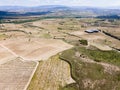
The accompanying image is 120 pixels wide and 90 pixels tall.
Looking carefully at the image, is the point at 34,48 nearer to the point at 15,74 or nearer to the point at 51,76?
the point at 15,74

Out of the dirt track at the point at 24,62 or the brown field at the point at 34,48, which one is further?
the brown field at the point at 34,48

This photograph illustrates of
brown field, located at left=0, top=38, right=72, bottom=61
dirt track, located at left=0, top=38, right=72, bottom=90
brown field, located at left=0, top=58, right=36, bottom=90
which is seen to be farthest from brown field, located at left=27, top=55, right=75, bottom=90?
brown field, located at left=0, top=38, right=72, bottom=61

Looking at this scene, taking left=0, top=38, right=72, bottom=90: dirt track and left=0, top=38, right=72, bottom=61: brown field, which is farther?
left=0, top=38, right=72, bottom=61: brown field

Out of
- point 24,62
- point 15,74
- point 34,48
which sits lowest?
point 34,48

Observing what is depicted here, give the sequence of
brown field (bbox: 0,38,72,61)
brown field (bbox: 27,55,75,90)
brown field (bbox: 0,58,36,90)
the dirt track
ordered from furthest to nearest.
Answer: brown field (bbox: 0,38,72,61) < the dirt track < brown field (bbox: 0,58,36,90) < brown field (bbox: 27,55,75,90)

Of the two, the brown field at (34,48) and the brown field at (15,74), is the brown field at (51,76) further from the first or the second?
the brown field at (34,48)

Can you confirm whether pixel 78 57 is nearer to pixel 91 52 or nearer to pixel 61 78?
pixel 91 52

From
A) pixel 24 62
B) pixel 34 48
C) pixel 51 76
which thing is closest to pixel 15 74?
pixel 51 76

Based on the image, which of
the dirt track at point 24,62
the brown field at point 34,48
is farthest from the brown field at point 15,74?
the brown field at point 34,48

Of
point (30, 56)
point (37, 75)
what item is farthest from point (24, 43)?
point (37, 75)

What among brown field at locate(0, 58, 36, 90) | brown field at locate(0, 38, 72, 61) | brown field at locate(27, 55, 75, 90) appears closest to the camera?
brown field at locate(27, 55, 75, 90)

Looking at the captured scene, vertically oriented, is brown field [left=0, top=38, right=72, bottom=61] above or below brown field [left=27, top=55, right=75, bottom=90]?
below

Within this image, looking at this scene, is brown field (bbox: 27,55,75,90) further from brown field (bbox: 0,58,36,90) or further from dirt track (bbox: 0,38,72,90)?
brown field (bbox: 0,58,36,90)
